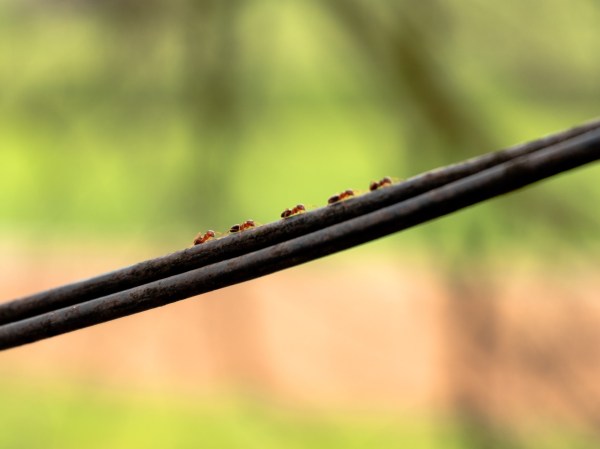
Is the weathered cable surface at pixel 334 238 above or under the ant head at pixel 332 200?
under

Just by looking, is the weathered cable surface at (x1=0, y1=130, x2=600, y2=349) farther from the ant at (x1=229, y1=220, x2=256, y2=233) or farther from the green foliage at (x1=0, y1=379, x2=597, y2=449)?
the green foliage at (x1=0, y1=379, x2=597, y2=449)

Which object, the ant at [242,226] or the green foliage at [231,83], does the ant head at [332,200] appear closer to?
the ant at [242,226]

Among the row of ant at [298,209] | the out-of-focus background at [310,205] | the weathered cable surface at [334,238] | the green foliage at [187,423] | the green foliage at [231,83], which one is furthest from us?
the green foliage at [187,423]

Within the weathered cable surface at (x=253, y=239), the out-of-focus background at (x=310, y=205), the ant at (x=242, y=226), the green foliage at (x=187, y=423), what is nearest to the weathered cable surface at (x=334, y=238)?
the weathered cable surface at (x=253, y=239)

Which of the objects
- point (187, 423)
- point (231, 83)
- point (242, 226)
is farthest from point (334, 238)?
point (187, 423)

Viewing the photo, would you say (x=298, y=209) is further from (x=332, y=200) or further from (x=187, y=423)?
(x=187, y=423)

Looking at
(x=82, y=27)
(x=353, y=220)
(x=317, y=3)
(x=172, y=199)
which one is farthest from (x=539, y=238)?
(x=82, y=27)

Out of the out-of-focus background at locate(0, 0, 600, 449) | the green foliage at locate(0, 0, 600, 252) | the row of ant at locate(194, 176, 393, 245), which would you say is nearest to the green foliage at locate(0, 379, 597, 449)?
the out-of-focus background at locate(0, 0, 600, 449)
